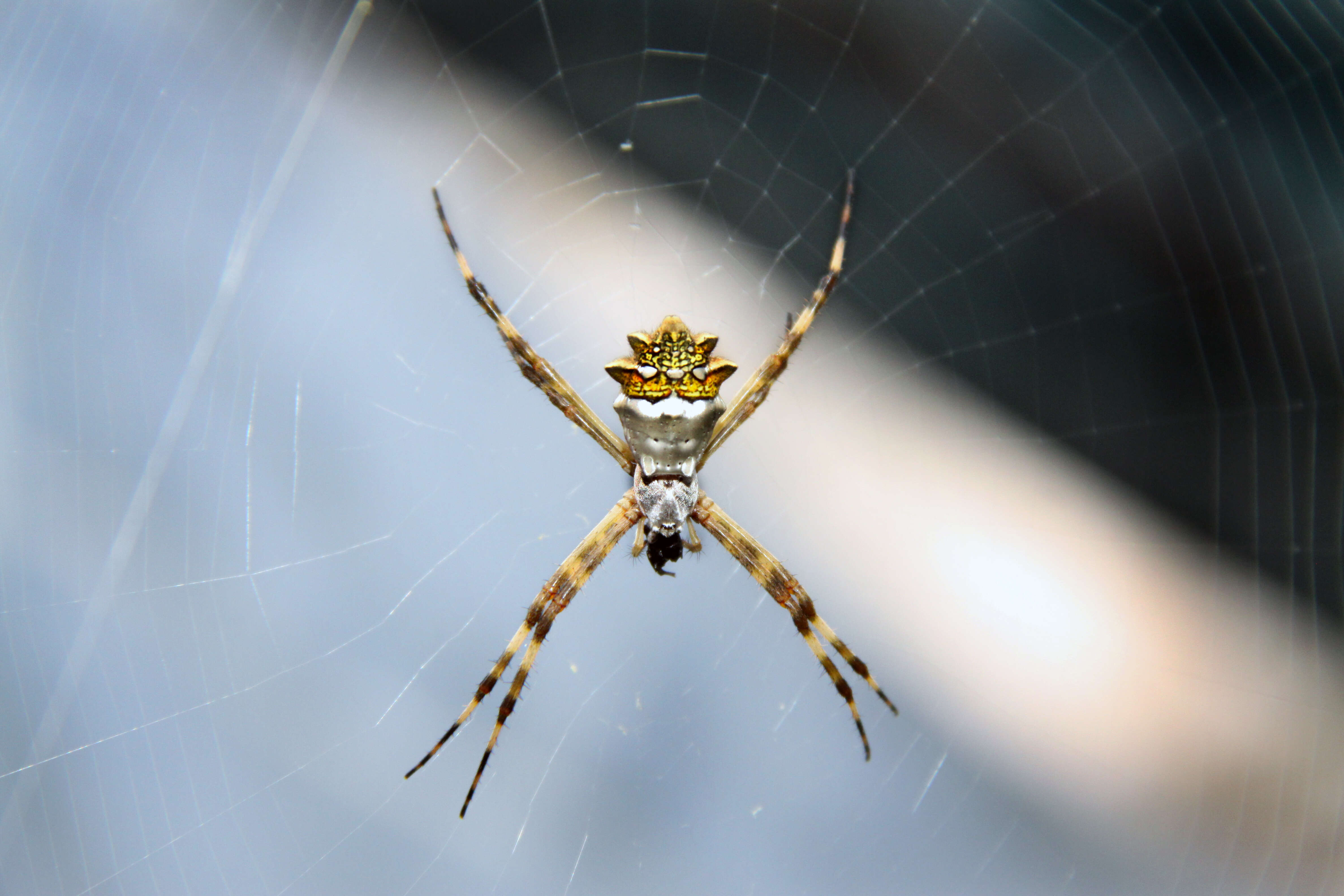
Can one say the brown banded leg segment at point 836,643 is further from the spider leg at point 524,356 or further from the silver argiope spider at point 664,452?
the spider leg at point 524,356

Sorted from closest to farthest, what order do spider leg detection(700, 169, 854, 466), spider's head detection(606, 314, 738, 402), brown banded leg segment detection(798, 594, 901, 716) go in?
spider's head detection(606, 314, 738, 402)
spider leg detection(700, 169, 854, 466)
brown banded leg segment detection(798, 594, 901, 716)

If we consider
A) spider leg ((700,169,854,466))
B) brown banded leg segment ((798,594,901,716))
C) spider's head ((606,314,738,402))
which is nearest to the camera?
spider's head ((606,314,738,402))

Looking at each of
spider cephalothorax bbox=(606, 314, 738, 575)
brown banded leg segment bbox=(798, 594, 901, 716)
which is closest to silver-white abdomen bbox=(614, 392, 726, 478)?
spider cephalothorax bbox=(606, 314, 738, 575)

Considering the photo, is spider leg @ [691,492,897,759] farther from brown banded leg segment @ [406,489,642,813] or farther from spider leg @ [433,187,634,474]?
spider leg @ [433,187,634,474]

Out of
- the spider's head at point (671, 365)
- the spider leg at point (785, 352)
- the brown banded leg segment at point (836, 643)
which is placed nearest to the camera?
the spider's head at point (671, 365)

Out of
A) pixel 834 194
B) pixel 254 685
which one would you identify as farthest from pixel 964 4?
pixel 254 685

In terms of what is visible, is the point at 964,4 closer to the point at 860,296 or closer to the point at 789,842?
the point at 860,296

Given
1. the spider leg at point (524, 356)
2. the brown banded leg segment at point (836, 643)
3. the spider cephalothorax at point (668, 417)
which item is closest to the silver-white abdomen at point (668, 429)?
the spider cephalothorax at point (668, 417)
